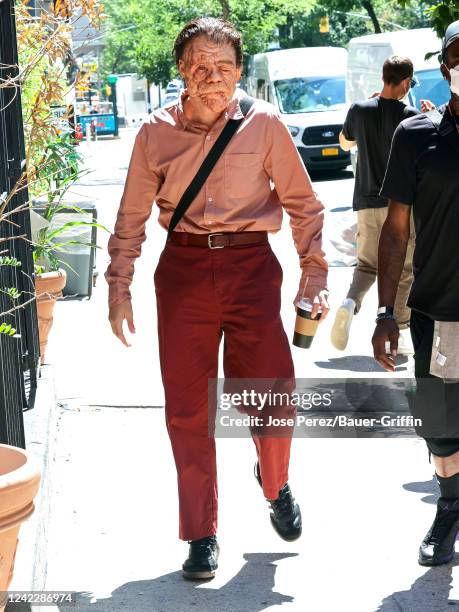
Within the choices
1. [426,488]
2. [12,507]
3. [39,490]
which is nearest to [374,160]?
[426,488]

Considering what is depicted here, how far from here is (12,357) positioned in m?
4.75

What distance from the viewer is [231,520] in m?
4.95

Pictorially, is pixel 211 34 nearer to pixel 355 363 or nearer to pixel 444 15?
pixel 444 15

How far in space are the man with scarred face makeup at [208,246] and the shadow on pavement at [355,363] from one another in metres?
3.31

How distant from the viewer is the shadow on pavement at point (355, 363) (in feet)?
25.5

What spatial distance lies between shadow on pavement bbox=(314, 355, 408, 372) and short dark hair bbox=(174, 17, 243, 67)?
3724 millimetres

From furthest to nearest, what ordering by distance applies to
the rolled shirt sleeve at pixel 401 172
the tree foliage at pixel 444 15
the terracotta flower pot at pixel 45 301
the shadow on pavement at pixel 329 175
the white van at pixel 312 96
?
the shadow on pavement at pixel 329 175 < the white van at pixel 312 96 < the terracotta flower pot at pixel 45 301 < the tree foliage at pixel 444 15 < the rolled shirt sleeve at pixel 401 172

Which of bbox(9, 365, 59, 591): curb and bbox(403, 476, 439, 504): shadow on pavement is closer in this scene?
bbox(9, 365, 59, 591): curb

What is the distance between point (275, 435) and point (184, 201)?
3.12ft

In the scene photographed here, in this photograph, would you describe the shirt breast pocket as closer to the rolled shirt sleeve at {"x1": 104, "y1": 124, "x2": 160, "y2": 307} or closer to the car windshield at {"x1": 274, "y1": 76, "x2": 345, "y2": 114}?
the rolled shirt sleeve at {"x1": 104, "y1": 124, "x2": 160, "y2": 307}

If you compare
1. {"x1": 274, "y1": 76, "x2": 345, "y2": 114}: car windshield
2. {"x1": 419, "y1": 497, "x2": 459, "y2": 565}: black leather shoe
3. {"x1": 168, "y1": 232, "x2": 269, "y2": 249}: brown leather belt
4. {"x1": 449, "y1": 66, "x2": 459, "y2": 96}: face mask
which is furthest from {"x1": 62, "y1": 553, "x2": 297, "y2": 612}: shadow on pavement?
{"x1": 274, "y1": 76, "x2": 345, "y2": 114}: car windshield

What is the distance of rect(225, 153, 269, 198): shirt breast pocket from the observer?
4273mm

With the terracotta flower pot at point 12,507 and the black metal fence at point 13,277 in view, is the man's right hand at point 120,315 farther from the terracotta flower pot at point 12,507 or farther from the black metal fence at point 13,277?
the terracotta flower pot at point 12,507

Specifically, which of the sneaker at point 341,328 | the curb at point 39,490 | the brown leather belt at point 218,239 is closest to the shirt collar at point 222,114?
the brown leather belt at point 218,239
